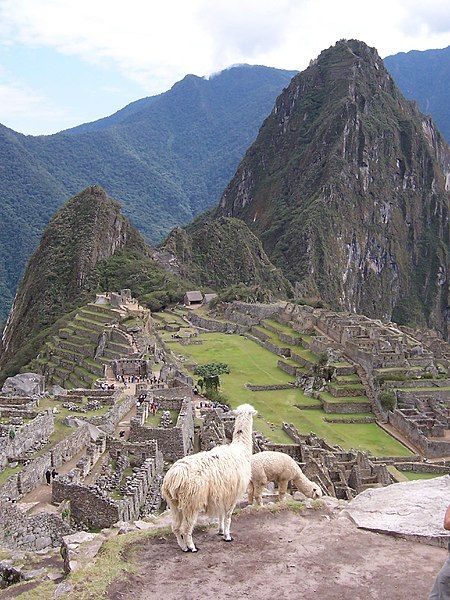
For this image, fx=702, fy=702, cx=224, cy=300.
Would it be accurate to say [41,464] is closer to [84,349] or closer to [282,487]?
[282,487]

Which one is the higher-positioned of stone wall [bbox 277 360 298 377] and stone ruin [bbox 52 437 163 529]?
stone ruin [bbox 52 437 163 529]

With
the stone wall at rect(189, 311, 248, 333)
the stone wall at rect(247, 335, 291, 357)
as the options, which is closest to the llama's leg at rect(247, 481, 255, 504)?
the stone wall at rect(247, 335, 291, 357)

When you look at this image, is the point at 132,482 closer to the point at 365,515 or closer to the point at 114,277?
the point at 365,515

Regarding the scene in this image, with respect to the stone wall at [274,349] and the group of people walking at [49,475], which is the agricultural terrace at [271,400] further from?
the group of people walking at [49,475]

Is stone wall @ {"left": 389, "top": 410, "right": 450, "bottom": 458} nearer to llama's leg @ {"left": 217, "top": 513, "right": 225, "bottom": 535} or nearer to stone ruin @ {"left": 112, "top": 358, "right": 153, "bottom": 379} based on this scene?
stone ruin @ {"left": 112, "top": 358, "right": 153, "bottom": 379}

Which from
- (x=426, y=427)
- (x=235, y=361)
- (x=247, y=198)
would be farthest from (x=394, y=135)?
(x=426, y=427)

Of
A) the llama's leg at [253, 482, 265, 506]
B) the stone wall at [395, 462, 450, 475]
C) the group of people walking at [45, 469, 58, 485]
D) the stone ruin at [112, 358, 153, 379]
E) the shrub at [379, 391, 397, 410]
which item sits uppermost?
the llama's leg at [253, 482, 265, 506]
